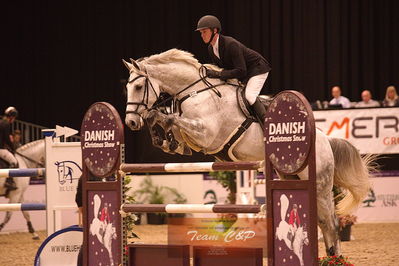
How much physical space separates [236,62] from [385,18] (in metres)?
9.47

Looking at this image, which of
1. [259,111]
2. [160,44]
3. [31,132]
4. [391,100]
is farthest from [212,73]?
[160,44]

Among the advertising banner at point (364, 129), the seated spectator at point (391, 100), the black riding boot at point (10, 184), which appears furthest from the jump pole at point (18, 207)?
the seated spectator at point (391, 100)

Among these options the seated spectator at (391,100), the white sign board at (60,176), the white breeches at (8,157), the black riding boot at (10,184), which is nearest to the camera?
the white sign board at (60,176)

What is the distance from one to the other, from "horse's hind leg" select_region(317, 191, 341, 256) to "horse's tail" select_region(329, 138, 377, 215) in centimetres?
52

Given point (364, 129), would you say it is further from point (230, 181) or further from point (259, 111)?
point (259, 111)

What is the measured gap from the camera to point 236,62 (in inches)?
221

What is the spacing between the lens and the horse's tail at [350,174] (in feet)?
18.8

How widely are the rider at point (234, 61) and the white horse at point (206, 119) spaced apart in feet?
0.45

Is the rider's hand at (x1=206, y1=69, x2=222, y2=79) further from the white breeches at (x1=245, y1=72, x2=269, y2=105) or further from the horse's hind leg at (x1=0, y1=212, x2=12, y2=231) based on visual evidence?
the horse's hind leg at (x1=0, y1=212, x2=12, y2=231)

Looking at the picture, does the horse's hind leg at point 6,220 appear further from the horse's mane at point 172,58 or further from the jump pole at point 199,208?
the jump pole at point 199,208

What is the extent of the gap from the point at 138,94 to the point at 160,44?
32.8 feet

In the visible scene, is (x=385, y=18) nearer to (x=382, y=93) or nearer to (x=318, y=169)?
(x=382, y=93)

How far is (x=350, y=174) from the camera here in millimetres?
5746

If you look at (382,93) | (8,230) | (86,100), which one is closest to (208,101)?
(8,230)
